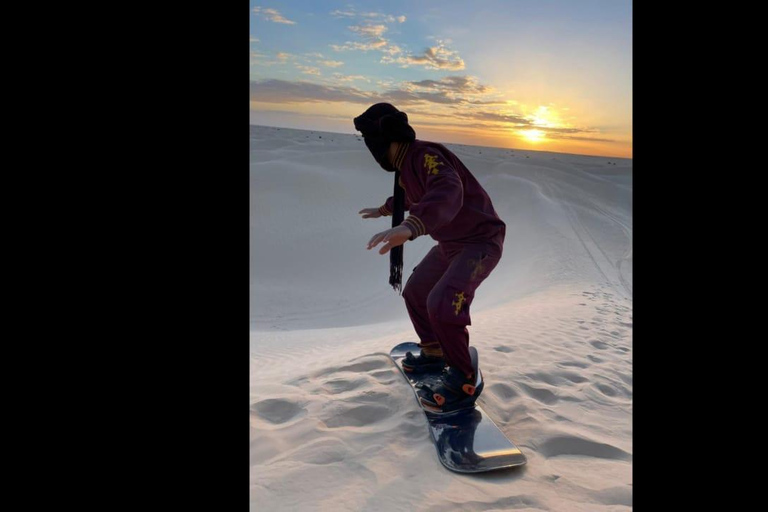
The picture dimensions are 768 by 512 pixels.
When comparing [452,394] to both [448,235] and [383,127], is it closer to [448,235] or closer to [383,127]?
[448,235]

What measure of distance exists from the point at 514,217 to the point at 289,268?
21.8 ft

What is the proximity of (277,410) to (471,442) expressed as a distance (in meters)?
1.29

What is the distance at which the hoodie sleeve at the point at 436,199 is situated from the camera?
2910mm

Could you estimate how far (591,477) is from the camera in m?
2.71

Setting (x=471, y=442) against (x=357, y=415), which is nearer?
(x=471, y=442)

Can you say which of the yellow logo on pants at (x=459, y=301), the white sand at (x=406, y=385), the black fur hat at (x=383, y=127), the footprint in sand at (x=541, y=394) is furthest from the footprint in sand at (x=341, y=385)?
the black fur hat at (x=383, y=127)

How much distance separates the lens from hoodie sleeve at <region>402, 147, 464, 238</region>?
291cm

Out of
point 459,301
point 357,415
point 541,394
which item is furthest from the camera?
point 541,394

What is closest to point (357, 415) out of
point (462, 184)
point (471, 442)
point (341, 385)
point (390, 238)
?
point (341, 385)

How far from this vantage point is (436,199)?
2.98m

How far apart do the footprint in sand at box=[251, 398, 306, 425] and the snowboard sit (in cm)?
82

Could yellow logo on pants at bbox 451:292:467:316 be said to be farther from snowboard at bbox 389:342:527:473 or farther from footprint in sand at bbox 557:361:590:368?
footprint in sand at bbox 557:361:590:368

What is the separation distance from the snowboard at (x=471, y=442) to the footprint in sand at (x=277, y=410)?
818 mm
